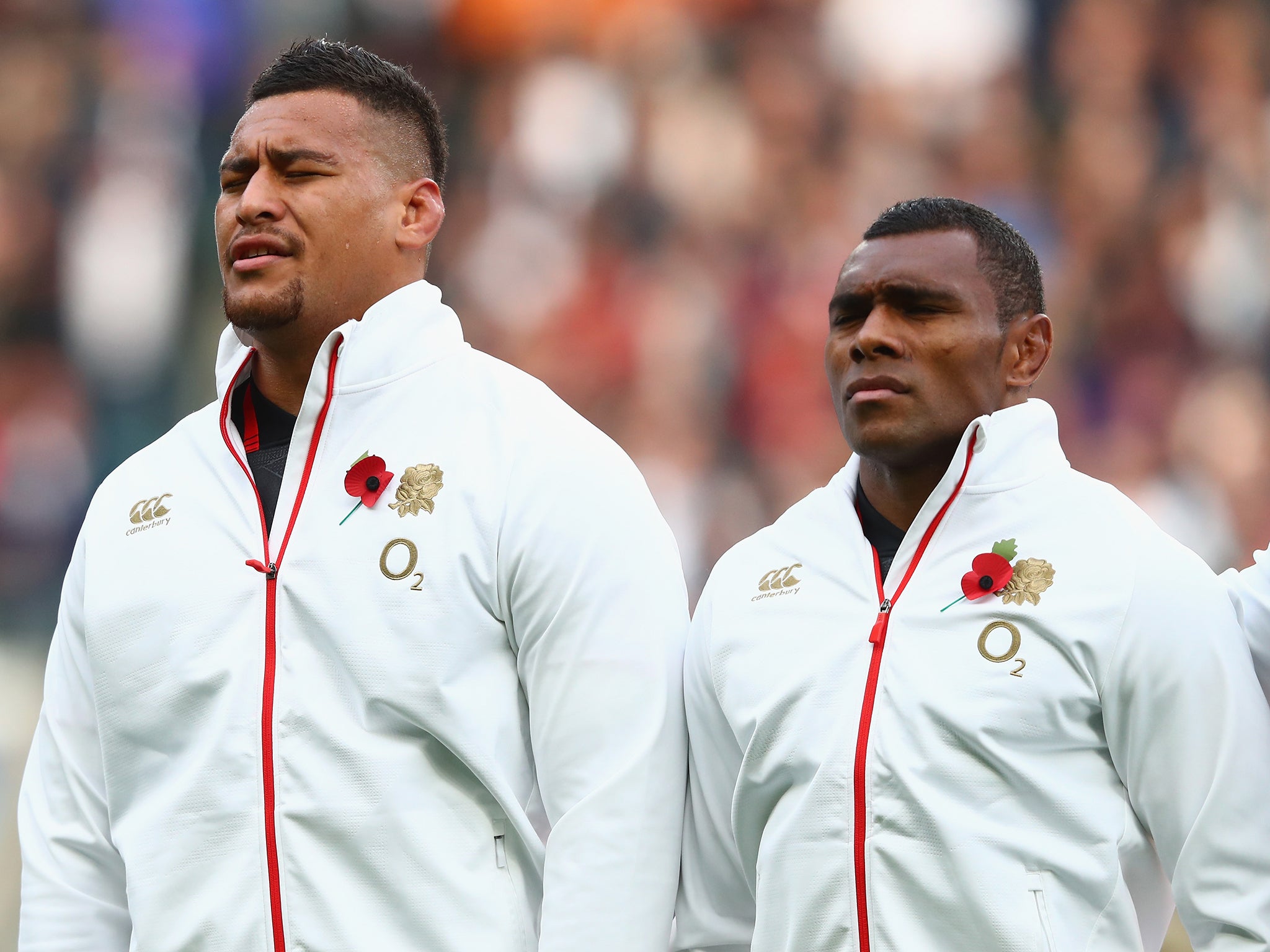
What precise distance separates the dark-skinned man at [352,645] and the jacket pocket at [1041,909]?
527 mm

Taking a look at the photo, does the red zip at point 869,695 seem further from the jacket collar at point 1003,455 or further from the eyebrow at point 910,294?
the eyebrow at point 910,294

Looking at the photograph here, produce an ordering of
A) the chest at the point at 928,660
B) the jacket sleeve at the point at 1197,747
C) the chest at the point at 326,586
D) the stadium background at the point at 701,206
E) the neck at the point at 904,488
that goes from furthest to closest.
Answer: the stadium background at the point at 701,206
the neck at the point at 904,488
the chest at the point at 326,586
the chest at the point at 928,660
the jacket sleeve at the point at 1197,747

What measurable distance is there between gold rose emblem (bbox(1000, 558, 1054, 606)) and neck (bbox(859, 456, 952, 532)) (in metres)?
0.25

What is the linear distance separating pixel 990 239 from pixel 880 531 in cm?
51

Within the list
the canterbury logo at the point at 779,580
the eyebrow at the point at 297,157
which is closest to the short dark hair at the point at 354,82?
the eyebrow at the point at 297,157

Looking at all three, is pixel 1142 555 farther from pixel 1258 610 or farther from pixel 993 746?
pixel 993 746

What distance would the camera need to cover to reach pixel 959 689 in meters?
2.41

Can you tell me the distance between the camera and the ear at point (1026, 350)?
2715mm

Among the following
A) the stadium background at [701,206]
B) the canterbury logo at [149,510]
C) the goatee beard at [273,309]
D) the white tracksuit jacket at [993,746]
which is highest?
the stadium background at [701,206]

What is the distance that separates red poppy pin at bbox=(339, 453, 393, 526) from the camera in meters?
2.58

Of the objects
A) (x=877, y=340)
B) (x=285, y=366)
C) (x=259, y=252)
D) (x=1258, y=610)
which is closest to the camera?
(x=1258, y=610)

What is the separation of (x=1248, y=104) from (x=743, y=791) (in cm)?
654

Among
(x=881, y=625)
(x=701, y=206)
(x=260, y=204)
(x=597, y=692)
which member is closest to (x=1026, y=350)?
(x=881, y=625)

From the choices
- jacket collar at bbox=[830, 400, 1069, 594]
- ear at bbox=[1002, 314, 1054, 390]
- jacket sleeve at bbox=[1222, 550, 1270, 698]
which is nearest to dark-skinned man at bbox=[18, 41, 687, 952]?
jacket collar at bbox=[830, 400, 1069, 594]
